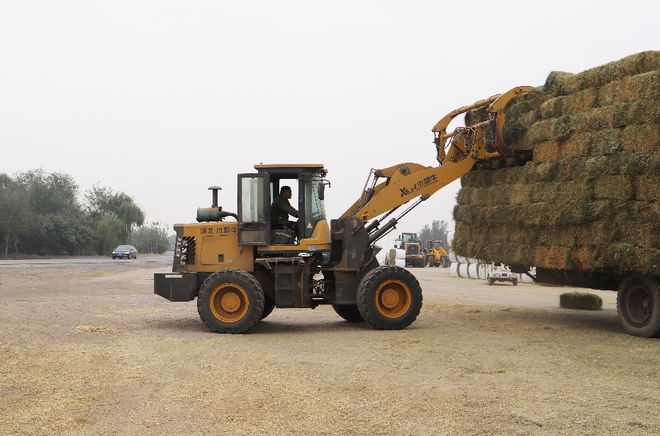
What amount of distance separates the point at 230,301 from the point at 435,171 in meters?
4.51

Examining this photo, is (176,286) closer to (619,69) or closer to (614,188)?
(614,188)

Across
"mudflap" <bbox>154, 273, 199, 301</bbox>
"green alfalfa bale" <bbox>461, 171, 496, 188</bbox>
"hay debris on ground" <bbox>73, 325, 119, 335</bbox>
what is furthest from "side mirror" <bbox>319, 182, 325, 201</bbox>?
"hay debris on ground" <bbox>73, 325, 119, 335</bbox>

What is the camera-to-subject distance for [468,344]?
10.6 m

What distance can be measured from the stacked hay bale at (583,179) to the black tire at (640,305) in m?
0.64

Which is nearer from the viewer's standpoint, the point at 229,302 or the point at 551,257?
the point at 551,257

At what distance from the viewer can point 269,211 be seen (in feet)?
42.0

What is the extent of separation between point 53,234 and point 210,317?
71.4 m

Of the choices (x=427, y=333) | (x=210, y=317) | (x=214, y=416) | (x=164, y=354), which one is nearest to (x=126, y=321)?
(x=210, y=317)

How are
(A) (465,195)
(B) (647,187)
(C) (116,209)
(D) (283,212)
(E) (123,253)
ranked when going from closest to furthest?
(B) (647,187) → (D) (283,212) → (A) (465,195) → (E) (123,253) → (C) (116,209)

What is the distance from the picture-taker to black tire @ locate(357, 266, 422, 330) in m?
12.3

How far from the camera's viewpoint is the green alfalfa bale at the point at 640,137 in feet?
35.1

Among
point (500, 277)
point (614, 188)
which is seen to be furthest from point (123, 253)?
point (614, 188)

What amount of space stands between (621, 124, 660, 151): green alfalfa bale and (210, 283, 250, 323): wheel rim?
667 cm

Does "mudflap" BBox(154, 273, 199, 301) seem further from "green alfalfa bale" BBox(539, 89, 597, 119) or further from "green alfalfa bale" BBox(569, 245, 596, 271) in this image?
"green alfalfa bale" BBox(539, 89, 597, 119)
